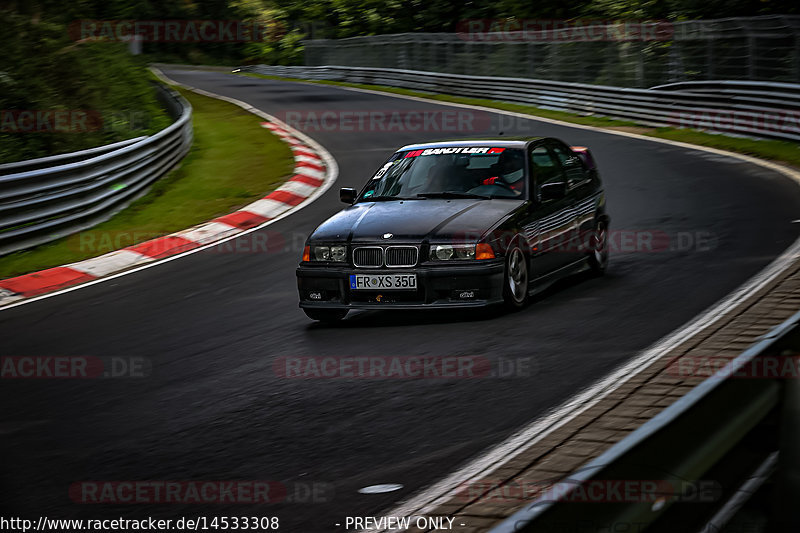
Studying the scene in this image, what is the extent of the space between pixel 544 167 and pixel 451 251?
1.78m

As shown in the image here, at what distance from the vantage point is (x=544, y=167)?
9.42 meters

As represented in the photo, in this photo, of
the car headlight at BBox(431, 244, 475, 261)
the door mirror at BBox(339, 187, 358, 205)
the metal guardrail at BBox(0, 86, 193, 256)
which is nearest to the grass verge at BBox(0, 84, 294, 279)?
the metal guardrail at BBox(0, 86, 193, 256)

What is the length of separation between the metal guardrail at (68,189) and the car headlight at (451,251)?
7.11 metres

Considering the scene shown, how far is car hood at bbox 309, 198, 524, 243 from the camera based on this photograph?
819 cm

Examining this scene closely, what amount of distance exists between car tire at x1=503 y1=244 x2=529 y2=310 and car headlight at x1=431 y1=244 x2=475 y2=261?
33cm

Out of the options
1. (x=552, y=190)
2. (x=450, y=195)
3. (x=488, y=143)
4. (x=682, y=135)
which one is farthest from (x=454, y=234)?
(x=682, y=135)

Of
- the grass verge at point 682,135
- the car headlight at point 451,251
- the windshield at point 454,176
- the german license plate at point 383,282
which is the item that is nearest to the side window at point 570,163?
the windshield at point 454,176

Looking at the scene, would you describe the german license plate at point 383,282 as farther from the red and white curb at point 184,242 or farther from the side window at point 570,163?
the red and white curb at point 184,242

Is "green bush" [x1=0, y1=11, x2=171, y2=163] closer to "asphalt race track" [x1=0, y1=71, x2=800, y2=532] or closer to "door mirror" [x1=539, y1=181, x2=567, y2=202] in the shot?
"asphalt race track" [x1=0, y1=71, x2=800, y2=532]

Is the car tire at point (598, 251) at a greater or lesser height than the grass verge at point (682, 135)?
greater

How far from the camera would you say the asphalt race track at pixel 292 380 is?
4996 millimetres

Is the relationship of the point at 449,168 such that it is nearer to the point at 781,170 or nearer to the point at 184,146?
the point at 781,170

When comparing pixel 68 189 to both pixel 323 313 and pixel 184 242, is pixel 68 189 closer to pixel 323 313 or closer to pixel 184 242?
pixel 184 242

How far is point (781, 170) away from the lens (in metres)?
16.9
